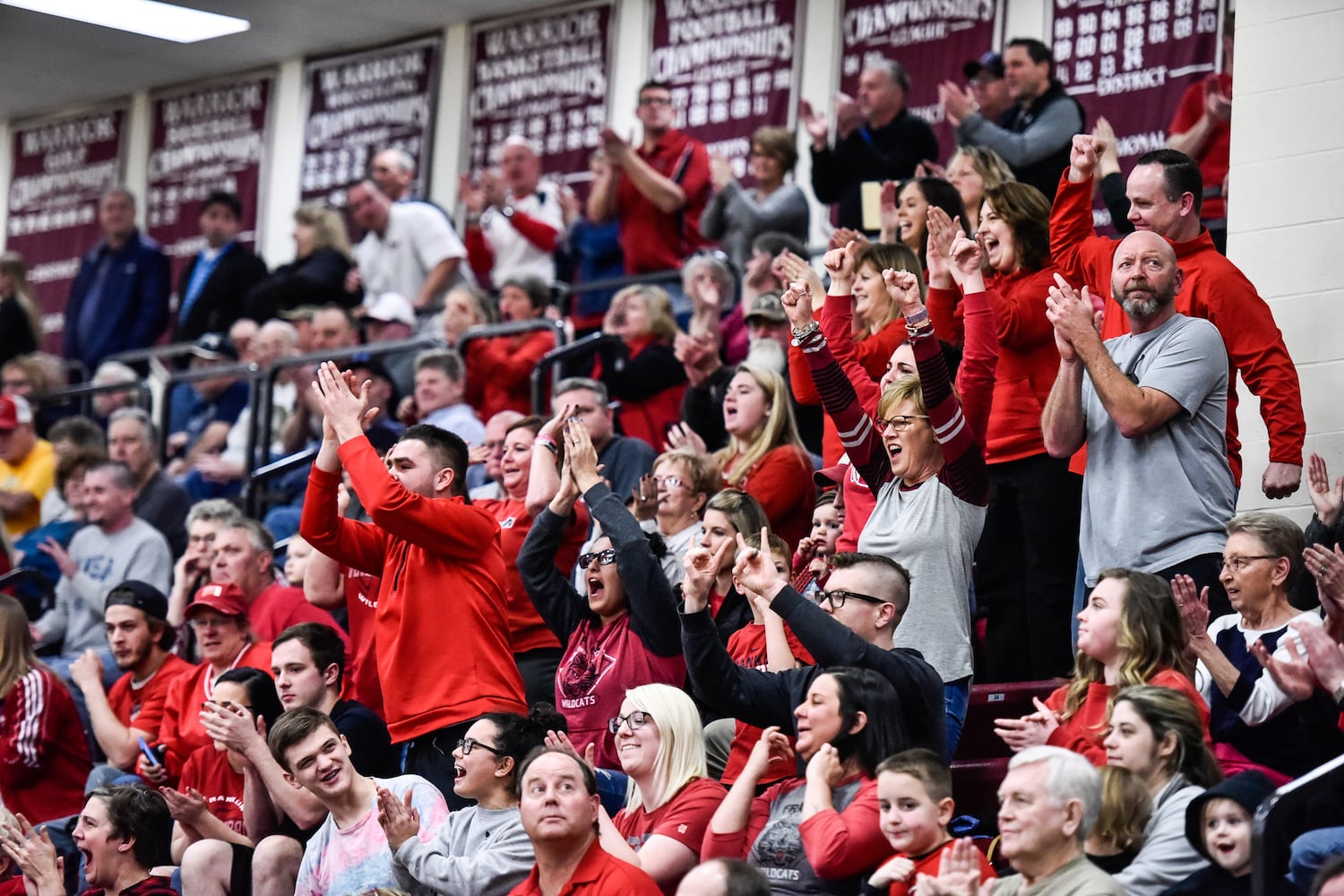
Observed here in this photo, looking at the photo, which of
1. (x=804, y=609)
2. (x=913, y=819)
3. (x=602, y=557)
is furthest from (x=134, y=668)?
(x=913, y=819)

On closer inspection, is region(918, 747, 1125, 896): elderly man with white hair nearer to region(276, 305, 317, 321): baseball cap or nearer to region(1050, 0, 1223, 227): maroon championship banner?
region(1050, 0, 1223, 227): maroon championship banner

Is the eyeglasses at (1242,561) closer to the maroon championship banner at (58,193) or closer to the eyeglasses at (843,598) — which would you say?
the eyeglasses at (843,598)

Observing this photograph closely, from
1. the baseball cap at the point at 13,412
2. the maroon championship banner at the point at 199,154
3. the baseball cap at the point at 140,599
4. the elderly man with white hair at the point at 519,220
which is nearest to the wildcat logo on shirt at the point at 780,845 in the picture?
the baseball cap at the point at 140,599

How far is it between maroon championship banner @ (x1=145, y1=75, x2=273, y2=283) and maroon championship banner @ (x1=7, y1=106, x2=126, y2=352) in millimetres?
443

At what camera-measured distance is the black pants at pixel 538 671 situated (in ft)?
21.9

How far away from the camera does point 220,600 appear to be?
718 cm

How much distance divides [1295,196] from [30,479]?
6.52 m

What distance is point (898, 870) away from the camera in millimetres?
4523

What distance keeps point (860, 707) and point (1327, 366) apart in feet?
8.50

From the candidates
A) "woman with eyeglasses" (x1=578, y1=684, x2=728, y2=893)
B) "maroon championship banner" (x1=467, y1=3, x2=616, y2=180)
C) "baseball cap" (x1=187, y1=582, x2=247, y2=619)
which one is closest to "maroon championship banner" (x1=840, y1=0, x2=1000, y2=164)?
"maroon championship banner" (x1=467, y1=3, x2=616, y2=180)

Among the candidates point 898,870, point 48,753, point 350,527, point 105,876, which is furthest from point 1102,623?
point 48,753

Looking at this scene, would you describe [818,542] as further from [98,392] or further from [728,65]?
[728,65]

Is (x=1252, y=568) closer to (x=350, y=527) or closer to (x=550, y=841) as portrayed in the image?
(x=550, y=841)

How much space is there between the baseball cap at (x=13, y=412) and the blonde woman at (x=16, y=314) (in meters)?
1.41
